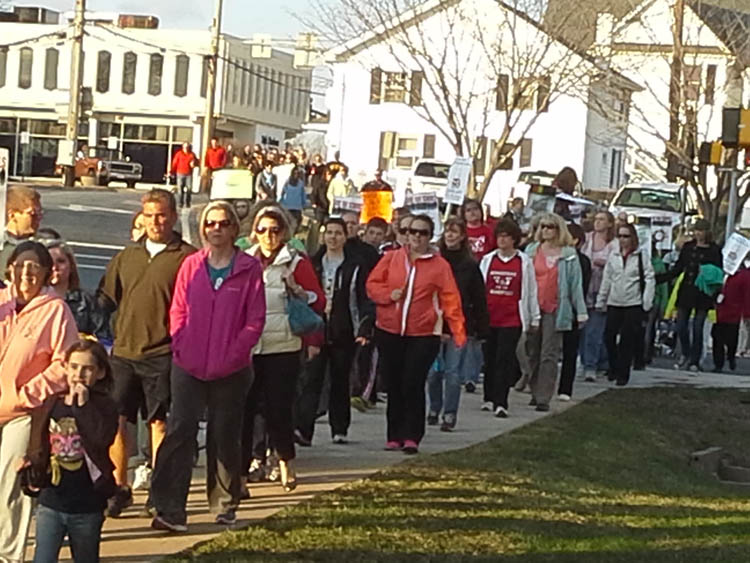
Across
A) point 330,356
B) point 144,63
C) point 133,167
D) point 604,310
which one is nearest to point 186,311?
point 330,356

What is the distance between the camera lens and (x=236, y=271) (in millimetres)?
9094

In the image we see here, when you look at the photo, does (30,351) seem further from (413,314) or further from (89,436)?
(413,314)

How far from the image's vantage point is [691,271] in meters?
21.8

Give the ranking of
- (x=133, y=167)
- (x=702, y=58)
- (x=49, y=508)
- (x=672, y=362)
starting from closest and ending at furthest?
(x=49, y=508) < (x=672, y=362) < (x=702, y=58) < (x=133, y=167)

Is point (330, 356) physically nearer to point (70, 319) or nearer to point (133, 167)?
point (70, 319)

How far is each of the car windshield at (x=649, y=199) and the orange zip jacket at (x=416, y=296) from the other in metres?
27.7

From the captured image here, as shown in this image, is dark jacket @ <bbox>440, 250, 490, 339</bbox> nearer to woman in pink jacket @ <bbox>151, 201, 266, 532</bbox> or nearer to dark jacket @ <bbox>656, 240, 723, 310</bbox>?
woman in pink jacket @ <bbox>151, 201, 266, 532</bbox>

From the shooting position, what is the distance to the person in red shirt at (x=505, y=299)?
15430mm

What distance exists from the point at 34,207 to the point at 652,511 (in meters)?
4.73

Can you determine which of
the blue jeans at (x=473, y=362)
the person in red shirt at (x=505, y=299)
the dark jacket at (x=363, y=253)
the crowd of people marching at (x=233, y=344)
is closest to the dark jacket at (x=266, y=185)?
the blue jeans at (x=473, y=362)

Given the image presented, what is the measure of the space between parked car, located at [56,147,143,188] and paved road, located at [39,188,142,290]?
7.36 m

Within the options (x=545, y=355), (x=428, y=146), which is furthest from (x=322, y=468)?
(x=428, y=146)

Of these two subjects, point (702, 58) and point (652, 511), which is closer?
point (652, 511)

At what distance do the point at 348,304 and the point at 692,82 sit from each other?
84.1ft
